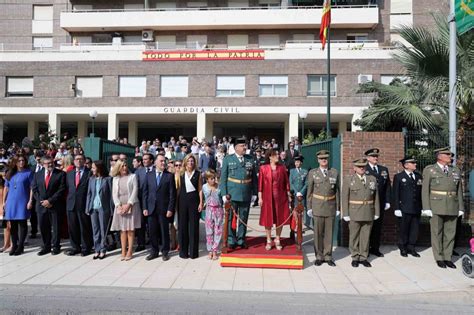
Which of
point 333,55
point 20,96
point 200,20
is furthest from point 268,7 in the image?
point 20,96

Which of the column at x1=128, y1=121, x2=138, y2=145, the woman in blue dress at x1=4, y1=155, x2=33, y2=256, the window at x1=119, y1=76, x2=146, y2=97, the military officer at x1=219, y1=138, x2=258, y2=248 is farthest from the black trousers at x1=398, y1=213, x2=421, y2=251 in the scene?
the column at x1=128, y1=121, x2=138, y2=145

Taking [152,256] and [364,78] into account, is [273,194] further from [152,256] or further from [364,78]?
[364,78]

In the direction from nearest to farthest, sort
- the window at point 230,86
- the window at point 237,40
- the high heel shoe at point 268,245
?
the high heel shoe at point 268,245
the window at point 230,86
the window at point 237,40

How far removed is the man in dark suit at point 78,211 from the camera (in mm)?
A: 7793

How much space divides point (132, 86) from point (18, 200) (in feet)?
72.7

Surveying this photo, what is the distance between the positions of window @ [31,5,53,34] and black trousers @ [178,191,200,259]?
32908 mm

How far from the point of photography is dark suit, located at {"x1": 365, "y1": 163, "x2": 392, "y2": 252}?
7871 mm

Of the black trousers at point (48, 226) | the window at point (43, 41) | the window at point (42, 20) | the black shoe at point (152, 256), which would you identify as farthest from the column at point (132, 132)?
the black shoe at point (152, 256)

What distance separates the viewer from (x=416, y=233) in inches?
314

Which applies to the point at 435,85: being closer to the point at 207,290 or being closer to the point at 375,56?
the point at 207,290

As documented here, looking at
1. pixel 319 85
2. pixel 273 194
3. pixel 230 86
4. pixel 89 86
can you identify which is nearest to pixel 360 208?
pixel 273 194

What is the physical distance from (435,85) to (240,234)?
20.4ft

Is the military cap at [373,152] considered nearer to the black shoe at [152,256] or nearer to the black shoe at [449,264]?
the black shoe at [449,264]

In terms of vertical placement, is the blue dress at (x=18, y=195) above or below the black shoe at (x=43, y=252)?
above
